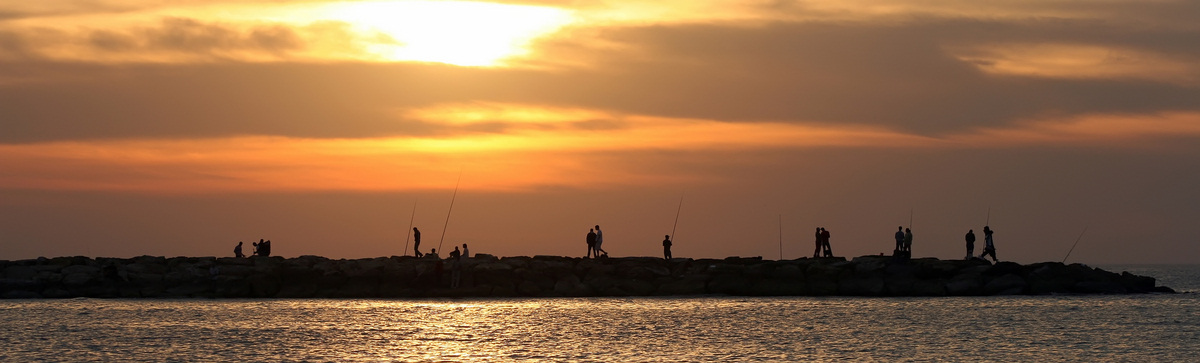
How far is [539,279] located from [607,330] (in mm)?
15182

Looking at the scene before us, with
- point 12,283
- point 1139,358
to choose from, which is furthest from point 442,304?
point 1139,358

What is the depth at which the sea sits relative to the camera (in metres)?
32.6

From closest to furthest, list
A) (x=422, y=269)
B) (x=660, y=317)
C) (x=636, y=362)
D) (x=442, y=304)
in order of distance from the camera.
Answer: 1. (x=636, y=362)
2. (x=660, y=317)
3. (x=442, y=304)
4. (x=422, y=269)

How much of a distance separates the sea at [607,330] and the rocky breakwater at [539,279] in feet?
4.91

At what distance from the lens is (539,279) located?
52938mm

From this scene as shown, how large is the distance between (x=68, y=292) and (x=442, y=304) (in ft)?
49.3

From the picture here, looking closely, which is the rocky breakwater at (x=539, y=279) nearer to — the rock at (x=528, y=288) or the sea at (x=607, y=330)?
the rock at (x=528, y=288)

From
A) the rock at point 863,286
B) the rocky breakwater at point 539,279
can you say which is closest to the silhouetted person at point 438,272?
Result: the rocky breakwater at point 539,279

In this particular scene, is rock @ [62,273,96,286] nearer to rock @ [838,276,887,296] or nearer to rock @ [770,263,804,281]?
rock @ [770,263,804,281]

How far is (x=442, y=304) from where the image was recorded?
157 feet

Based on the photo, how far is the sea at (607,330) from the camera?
32562 mm

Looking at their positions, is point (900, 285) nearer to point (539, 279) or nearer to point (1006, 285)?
point (1006, 285)

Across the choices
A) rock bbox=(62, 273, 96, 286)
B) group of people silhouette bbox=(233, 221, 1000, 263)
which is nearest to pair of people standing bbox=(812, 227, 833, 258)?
group of people silhouette bbox=(233, 221, 1000, 263)

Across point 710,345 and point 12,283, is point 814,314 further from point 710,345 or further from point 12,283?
point 12,283
